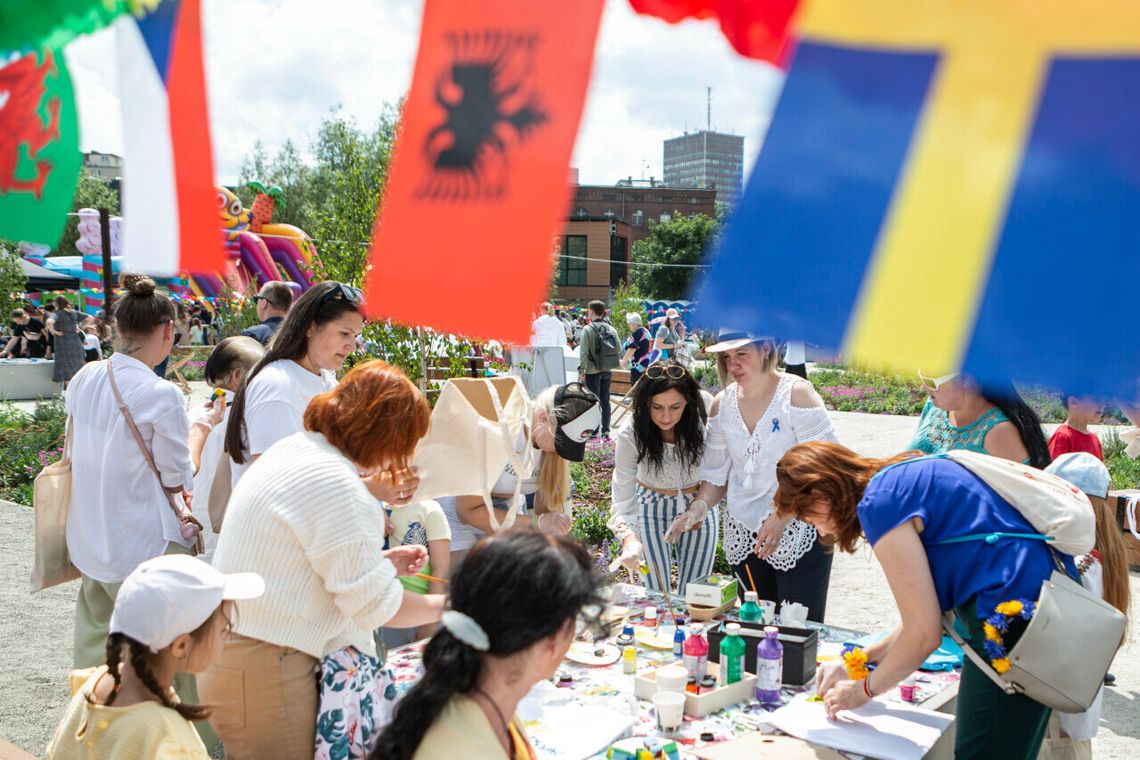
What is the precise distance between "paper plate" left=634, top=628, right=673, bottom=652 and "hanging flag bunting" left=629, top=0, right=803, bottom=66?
231cm

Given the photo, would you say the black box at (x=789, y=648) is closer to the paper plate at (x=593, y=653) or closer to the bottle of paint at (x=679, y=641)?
the bottle of paint at (x=679, y=641)

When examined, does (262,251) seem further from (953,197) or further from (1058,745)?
(953,197)

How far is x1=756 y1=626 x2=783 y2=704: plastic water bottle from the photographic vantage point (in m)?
2.49

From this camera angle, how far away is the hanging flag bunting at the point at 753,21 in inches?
33.1

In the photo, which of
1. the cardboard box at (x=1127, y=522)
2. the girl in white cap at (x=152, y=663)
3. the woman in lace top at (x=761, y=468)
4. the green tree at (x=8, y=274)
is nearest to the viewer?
the girl in white cap at (x=152, y=663)

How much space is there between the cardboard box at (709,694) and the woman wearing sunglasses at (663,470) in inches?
44.3

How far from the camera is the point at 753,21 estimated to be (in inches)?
33.8

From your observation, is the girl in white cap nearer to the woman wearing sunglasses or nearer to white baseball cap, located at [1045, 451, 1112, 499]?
the woman wearing sunglasses

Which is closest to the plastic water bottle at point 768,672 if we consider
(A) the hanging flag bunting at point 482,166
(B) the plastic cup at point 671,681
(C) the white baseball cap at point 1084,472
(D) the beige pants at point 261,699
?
(B) the plastic cup at point 671,681

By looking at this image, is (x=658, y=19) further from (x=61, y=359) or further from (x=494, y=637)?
(x=61, y=359)

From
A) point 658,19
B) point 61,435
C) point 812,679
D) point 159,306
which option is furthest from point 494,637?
point 61,435

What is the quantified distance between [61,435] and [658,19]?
30.2 feet

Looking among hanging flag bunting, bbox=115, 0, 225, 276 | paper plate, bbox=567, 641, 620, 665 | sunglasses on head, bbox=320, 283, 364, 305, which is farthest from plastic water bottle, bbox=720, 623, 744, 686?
hanging flag bunting, bbox=115, 0, 225, 276

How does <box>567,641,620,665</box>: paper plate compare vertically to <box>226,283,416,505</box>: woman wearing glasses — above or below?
below
